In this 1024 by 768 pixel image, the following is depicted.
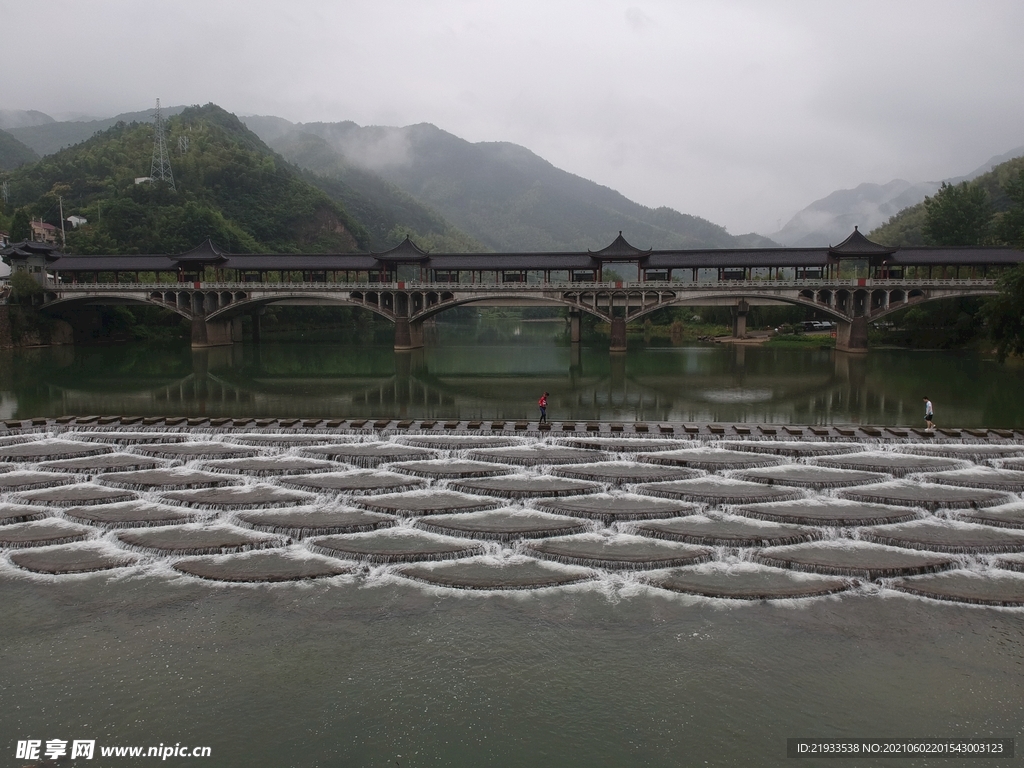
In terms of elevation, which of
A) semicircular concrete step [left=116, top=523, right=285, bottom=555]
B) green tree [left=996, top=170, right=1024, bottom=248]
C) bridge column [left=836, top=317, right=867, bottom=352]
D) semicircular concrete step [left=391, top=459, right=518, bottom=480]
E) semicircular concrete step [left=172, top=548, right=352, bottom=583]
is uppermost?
green tree [left=996, top=170, right=1024, bottom=248]

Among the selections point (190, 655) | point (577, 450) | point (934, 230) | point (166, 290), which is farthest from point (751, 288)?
point (190, 655)

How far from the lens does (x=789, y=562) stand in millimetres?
15320

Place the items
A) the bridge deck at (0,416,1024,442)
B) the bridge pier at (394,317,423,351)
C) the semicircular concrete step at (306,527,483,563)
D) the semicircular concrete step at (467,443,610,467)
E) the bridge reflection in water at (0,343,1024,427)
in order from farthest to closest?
the bridge pier at (394,317,423,351), the bridge reflection in water at (0,343,1024,427), the bridge deck at (0,416,1024,442), the semicircular concrete step at (467,443,610,467), the semicircular concrete step at (306,527,483,563)

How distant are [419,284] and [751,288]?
92.2 feet

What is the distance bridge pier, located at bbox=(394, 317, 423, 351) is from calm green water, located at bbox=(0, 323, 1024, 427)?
189cm

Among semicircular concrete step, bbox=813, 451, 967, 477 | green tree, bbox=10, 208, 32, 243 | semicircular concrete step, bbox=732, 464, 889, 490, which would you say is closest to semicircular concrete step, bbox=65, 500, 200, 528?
semicircular concrete step, bbox=732, 464, 889, 490

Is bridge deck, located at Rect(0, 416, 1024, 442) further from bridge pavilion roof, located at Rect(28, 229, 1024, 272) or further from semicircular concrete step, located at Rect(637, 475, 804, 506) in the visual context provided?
bridge pavilion roof, located at Rect(28, 229, 1024, 272)

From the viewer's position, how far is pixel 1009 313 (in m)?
36.5

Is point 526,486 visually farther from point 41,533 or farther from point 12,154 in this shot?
point 12,154

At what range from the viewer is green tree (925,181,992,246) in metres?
71.1

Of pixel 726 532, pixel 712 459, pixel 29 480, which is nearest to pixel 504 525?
pixel 726 532

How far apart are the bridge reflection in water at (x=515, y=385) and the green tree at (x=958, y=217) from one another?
20583 millimetres

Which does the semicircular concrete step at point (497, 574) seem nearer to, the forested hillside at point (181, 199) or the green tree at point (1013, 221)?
the green tree at point (1013, 221)

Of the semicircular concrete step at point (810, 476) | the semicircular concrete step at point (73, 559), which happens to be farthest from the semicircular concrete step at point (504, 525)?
the semicircular concrete step at point (73, 559)
